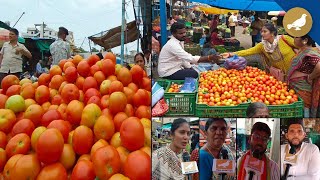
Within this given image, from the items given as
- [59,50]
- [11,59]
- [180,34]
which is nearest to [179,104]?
[180,34]

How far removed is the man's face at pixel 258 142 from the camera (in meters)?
1.52

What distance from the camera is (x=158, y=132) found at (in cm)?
156

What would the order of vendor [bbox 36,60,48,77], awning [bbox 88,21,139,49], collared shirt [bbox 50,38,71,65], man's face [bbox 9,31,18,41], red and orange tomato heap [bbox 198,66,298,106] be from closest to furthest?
red and orange tomato heap [bbox 198,66,298,106], awning [bbox 88,21,139,49], vendor [bbox 36,60,48,77], collared shirt [bbox 50,38,71,65], man's face [bbox 9,31,18,41]

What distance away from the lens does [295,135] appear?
1.49m

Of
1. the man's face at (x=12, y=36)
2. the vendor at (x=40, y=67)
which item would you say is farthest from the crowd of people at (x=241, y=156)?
the man's face at (x=12, y=36)

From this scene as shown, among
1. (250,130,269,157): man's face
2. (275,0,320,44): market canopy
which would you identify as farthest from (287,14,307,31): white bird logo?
(250,130,269,157): man's face

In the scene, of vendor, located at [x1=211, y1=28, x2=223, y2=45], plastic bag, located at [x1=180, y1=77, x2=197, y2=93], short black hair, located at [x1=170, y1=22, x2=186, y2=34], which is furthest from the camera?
vendor, located at [x1=211, y1=28, x2=223, y2=45]

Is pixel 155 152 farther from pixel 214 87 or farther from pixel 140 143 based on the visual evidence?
pixel 214 87

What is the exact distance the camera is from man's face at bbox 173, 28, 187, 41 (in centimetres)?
187

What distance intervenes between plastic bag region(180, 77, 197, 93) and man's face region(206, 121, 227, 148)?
0.90ft

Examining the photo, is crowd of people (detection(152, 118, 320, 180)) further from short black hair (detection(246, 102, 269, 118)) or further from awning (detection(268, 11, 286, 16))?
awning (detection(268, 11, 286, 16))

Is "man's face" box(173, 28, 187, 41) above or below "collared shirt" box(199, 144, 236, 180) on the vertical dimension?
above

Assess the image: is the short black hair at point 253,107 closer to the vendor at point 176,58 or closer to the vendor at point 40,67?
the vendor at point 176,58

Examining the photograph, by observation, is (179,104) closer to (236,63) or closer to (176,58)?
(176,58)
